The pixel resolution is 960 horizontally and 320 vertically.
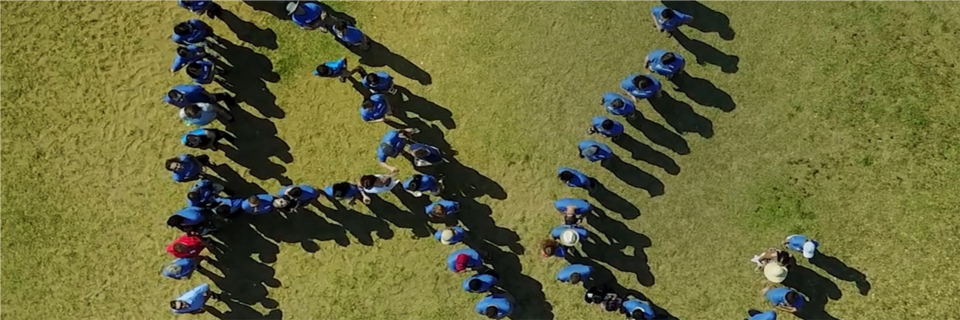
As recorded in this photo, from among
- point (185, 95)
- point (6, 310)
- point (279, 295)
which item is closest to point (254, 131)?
point (185, 95)

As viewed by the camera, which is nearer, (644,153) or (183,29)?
(183,29)

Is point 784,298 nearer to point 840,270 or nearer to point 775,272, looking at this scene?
point 775,272

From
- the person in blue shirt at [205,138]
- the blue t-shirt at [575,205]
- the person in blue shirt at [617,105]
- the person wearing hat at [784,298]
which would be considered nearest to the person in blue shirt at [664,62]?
the person in blue shirt at [617,105]

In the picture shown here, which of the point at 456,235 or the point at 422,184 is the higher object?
the point at 422,184

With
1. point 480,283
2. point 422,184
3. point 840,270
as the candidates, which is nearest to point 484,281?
point 480,283

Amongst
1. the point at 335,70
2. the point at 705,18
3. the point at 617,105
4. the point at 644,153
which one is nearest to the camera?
the point at 617,105

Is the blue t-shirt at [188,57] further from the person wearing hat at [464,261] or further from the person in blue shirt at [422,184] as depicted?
the person wearing hat at [464,261]

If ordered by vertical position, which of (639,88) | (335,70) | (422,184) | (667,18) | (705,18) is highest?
(705,18)

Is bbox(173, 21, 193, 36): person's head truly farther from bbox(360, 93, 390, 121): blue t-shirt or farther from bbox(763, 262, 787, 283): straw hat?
bbox(763, 262, 787, 283): straw hat
